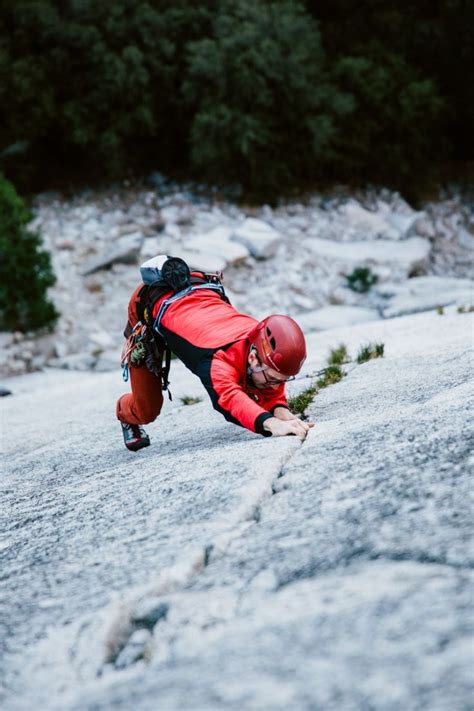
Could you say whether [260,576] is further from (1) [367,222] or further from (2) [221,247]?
(1) [367,222]

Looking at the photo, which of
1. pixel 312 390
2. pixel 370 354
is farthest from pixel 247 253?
pixel 312 390

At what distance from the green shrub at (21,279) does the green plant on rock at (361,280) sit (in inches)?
255

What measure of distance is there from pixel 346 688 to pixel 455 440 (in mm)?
1113

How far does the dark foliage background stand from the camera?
18.3 m

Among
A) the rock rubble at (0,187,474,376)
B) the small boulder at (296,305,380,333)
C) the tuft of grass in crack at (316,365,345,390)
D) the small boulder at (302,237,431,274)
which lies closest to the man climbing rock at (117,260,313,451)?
the tuft of grass in crack at (316,365,345,390)

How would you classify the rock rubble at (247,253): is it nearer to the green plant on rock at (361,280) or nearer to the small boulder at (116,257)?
the small boulder at (116,257)

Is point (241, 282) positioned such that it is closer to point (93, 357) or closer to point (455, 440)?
point (93, 357)

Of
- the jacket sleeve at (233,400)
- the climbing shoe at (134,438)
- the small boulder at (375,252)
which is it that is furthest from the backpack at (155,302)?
the small boulder at (375,252)

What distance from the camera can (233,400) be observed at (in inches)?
116

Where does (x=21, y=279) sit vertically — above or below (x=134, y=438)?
above

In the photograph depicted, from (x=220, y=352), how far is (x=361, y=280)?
41.8 feet

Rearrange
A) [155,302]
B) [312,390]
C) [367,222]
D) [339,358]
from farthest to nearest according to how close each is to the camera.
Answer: [367,222], [339,358], [312,390], [155,302]

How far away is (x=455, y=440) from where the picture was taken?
213 cm

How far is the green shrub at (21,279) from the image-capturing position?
43.6 feet
